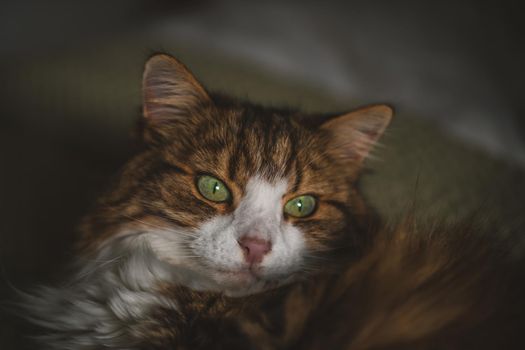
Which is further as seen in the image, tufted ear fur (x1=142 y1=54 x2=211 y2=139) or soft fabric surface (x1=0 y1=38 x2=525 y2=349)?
soft fabric surface (x1=0 y1=38 x2=525 y2=349)

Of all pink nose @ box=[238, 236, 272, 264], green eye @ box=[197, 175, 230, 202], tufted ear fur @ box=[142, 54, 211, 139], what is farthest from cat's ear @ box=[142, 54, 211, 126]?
pink nose @ box=[238, 236, 272, 264]

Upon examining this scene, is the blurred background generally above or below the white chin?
above

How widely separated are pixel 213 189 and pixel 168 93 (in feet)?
0.66

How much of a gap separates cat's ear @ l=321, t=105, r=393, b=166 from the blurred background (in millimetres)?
117

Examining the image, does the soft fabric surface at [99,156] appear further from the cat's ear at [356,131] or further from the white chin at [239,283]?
the white chin at [239,283]

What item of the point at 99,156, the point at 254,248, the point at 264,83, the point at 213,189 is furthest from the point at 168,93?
the point at 264,83

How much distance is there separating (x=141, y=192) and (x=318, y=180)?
295 mm

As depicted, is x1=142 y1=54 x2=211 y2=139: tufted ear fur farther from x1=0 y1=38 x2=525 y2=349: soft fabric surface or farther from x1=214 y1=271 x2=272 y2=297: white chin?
x1=214 y1=271 x2=272 y2=297: white chin

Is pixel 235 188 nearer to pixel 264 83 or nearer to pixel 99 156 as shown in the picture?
pixel 99 156

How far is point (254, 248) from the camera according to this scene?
741mm

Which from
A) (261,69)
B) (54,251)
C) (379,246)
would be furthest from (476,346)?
(261,69)

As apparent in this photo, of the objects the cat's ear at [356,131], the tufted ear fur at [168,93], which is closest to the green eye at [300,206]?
the cat's ear at [356,131]

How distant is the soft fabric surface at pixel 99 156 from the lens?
0.98 m

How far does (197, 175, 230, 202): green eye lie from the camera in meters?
0.80
